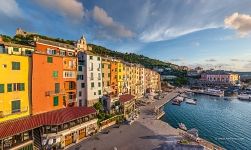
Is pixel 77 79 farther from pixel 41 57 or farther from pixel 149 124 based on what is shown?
pixel 149 124

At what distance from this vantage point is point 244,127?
6122 centimetres

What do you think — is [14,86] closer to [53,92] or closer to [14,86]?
[14,86]

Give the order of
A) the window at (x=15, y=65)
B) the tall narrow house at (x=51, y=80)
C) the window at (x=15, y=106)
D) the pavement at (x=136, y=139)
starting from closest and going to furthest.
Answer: the window at (x=15, y=106) → the window at (x=15, y=65) → the tall narrow house at (x=51, y=80) → the pavement at (x=136, y=139)

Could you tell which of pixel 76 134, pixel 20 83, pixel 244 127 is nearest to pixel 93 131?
pixel 76 134

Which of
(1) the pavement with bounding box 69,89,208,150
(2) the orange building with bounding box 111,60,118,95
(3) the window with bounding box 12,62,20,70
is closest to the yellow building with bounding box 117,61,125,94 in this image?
(2) the orange building with bounding box 111,60,118,95

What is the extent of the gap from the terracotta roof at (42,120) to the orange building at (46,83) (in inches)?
66.4

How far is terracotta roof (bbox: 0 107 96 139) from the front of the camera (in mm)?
27731

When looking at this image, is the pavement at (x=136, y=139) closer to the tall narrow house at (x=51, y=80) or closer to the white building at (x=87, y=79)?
the tall narrow house at (x=51, y=80)

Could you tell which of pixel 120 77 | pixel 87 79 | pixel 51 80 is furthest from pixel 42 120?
pixel 120 77

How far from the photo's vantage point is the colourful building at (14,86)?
29.5 metres

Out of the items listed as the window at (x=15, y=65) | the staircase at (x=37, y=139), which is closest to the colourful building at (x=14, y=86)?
the window at (x=15, y=65)

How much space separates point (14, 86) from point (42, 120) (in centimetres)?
768

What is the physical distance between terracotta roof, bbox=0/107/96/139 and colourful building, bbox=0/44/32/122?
1.40 metres

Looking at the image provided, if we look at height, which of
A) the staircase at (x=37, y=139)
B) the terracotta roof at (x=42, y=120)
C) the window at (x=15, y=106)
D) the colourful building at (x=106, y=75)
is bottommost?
the staircase at (x=37, y=139)
